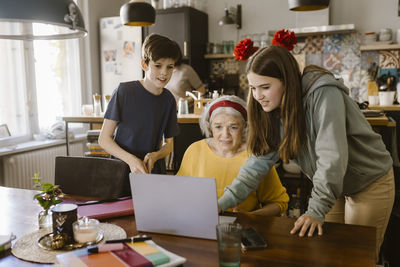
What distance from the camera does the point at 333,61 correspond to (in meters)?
5.29

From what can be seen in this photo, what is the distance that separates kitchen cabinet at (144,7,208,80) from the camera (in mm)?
5215

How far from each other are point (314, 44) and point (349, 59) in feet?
1.64

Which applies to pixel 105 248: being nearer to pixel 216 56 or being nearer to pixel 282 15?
pixel 216 56

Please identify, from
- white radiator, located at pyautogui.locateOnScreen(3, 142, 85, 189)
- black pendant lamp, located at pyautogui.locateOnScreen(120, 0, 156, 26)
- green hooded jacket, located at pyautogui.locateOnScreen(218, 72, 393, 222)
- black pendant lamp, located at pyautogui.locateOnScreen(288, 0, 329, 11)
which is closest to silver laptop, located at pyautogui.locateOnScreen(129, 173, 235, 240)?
green hooded jacket, located at pyautogui.locateOnScreen(218, 72, 393, 222)

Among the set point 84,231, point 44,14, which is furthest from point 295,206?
point 44,14

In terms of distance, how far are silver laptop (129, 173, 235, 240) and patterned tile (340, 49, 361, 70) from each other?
15.3 ft

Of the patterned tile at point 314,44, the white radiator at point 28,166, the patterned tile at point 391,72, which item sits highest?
the patterned tile at point 314,44

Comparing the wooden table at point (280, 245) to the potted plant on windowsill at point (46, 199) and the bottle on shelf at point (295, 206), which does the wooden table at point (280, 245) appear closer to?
the potted plant on windowsill at point (46, 199)

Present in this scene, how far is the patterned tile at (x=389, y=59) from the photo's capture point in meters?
4.97

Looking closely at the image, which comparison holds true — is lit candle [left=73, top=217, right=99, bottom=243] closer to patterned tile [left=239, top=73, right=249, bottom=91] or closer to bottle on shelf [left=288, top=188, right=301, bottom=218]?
bottle on shelf [left=288, top=188, right=301, bottom=218]

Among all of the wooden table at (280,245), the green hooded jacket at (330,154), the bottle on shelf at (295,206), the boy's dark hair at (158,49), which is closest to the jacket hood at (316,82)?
the green hooded jacket at (330,154)

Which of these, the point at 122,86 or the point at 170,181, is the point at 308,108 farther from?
the point at 122,86

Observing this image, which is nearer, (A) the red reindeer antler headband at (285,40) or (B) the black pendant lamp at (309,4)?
(A) the red reindeer antler headband at (285,40)

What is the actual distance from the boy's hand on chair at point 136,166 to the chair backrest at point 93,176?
43 mm
